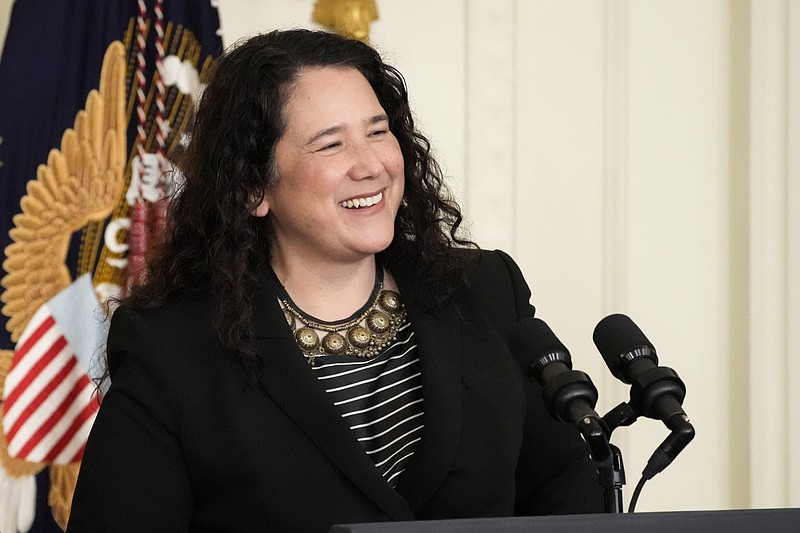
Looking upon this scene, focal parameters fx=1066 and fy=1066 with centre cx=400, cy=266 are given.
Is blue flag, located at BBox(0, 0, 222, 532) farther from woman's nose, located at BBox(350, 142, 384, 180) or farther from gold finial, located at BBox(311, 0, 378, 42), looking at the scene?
woman's nose, located at BBox(350, 142, 384, 180)

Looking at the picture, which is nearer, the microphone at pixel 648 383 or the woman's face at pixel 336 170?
the microphone at pixel 648 383

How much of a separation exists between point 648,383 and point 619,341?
0.32 feet

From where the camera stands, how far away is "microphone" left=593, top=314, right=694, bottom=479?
4.35ft

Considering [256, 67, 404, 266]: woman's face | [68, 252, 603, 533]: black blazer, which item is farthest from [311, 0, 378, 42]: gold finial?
[68, 252, 603, 533]: black blazer

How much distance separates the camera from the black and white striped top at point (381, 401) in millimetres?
2131

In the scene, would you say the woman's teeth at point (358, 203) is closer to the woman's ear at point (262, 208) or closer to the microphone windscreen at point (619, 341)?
the woman's ear at point (262, 208)

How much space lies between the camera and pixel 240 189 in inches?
89.0

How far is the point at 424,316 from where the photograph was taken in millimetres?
2254

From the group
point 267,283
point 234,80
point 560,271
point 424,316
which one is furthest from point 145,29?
point 560,271

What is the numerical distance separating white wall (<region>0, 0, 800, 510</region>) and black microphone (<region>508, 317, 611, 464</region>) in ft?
6.23

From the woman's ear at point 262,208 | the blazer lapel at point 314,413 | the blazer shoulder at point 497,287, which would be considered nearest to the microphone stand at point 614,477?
the blazer lapel at point 314,413

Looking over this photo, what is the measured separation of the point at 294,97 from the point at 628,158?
5.17 ft

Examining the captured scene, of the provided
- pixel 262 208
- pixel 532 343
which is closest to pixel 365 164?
pixel 262 208

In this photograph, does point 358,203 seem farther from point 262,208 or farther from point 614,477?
point 614,477
